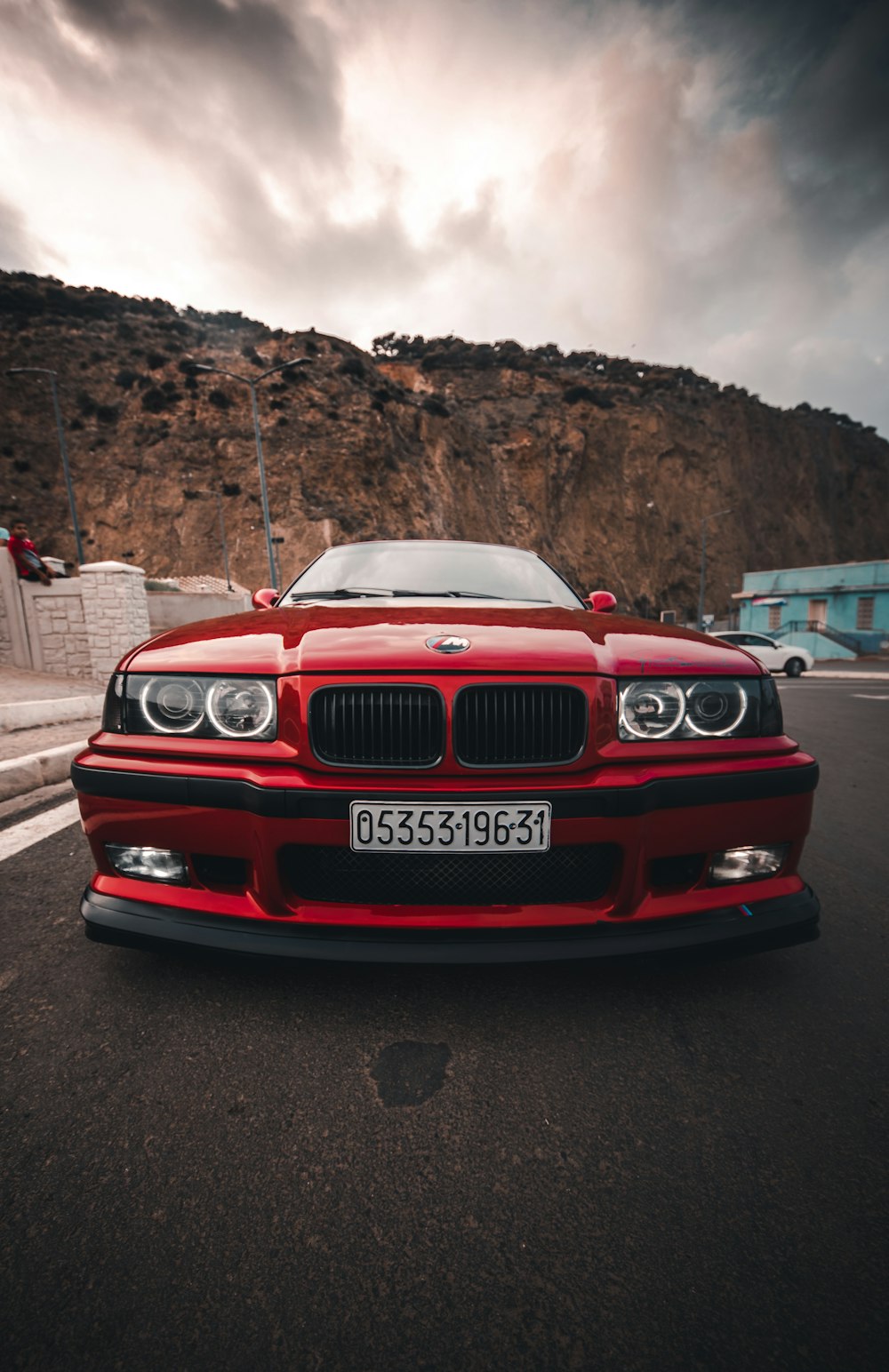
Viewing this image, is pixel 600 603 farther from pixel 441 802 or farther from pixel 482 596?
pixel 441 802

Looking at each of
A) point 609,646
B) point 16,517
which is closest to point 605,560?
point 16,517

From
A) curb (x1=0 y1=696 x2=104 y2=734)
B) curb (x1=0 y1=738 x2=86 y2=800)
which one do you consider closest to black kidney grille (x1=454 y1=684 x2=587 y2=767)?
curb (x1=0 y1=738 x2=86 y2=800)

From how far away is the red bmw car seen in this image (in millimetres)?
1416

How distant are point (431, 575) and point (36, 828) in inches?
90.6

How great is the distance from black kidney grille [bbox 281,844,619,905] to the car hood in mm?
474

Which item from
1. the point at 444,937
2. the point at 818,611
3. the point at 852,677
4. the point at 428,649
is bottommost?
the point at 852,677

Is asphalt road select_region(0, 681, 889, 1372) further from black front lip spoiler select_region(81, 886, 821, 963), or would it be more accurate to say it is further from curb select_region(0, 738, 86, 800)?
curb select_region(0, 738, 86, 800)

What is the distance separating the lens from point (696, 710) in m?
1.64

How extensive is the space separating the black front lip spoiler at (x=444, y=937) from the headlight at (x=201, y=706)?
0.46 m

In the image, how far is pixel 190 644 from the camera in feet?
5.67

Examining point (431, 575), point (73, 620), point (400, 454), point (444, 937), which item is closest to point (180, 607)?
point (73, 620)

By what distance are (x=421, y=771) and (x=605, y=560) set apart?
42.5 metres

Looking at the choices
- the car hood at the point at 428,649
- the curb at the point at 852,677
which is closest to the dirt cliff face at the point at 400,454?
the curb at the point at 852,677

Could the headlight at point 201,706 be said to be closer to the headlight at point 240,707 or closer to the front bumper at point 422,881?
the headlight at point 240,707
